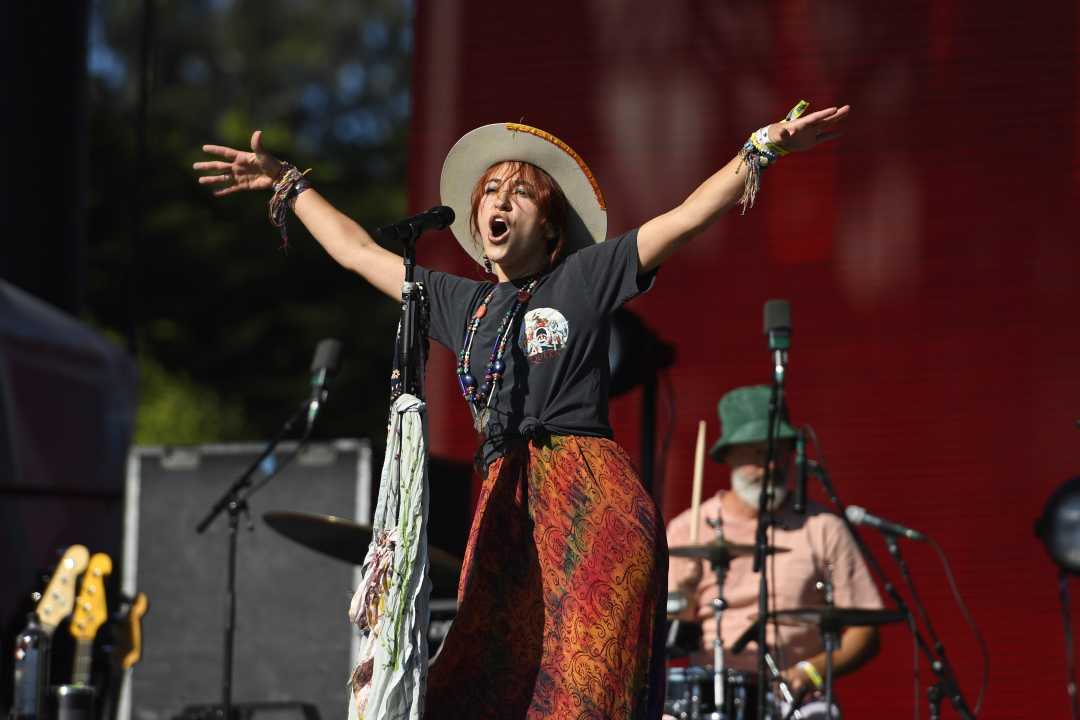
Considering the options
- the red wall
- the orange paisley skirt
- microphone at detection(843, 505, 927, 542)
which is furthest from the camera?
the red wall

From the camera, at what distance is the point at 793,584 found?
18.4 ft

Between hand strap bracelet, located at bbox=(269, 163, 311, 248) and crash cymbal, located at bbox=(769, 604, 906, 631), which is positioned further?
crash cymbal, located at bbox=(769, 604, 906, 631)

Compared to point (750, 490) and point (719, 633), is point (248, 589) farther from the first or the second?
point (719, 633)

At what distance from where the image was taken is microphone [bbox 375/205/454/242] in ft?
9.91

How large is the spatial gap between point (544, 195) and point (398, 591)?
91cm

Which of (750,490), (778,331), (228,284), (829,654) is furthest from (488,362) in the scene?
(228,284)

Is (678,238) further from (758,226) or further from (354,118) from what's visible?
(354,118)

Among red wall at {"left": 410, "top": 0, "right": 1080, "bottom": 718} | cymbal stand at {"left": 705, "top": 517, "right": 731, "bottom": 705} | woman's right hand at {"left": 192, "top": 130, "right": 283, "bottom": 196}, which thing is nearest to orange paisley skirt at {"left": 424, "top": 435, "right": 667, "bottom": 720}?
woman's right hand at {"left": 192, "top": 130, "right": 283, "bottom": 196}

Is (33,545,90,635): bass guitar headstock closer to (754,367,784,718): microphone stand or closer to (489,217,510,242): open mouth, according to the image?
(754,367,784,718): microphone stand

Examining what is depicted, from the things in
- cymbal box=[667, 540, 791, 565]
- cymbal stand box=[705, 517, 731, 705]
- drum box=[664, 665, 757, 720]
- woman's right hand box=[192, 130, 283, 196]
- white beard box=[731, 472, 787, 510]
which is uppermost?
woman's right hand box=[192, 130, 283, 196]

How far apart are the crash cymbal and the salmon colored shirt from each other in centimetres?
58

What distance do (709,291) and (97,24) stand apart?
67.0 ft

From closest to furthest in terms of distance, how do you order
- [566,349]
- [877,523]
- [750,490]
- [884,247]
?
[566,349] < [877,523] < [750,490] < [884,247]

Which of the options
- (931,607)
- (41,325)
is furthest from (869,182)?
(41,325)
